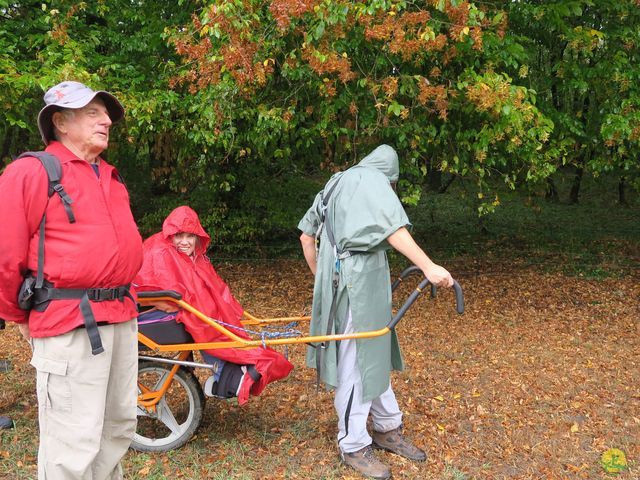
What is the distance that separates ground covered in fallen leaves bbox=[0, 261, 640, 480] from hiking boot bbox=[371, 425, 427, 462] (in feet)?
0.17

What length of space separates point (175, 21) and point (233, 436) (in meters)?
5.48

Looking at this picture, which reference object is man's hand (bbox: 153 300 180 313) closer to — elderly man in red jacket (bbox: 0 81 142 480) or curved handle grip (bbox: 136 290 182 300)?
curved handle grip (bbox: 136 290 182 300)

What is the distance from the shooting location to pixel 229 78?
19.2 feet

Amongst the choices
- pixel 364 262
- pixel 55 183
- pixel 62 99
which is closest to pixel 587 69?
pixel 364 262

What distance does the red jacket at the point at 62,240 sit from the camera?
256 centimetres

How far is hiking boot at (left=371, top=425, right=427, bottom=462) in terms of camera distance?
3973 mm

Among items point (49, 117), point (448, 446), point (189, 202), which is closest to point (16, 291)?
point (49, 117)

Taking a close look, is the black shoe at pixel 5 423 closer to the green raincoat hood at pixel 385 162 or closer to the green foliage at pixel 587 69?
the green raincoat hood at pixel 385 162

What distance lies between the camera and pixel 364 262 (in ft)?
11.9

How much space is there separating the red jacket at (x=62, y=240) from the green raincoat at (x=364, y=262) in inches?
49.7

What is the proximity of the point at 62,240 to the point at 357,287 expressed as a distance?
5.33 ft

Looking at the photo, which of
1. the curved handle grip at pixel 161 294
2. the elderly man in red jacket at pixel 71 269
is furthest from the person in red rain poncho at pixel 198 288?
the elderly man in red jacket at pixel 71 269

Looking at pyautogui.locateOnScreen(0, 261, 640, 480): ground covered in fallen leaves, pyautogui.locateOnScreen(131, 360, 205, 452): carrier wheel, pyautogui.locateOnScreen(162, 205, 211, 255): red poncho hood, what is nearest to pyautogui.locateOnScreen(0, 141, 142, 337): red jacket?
pyautogui.locateOnScreen(162, 205, 211, 255): red poncho hood

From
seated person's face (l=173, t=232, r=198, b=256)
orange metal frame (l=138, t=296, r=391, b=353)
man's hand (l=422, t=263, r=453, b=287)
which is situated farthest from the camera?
seated person's face (l=173, t=232, r=198, b=256)
